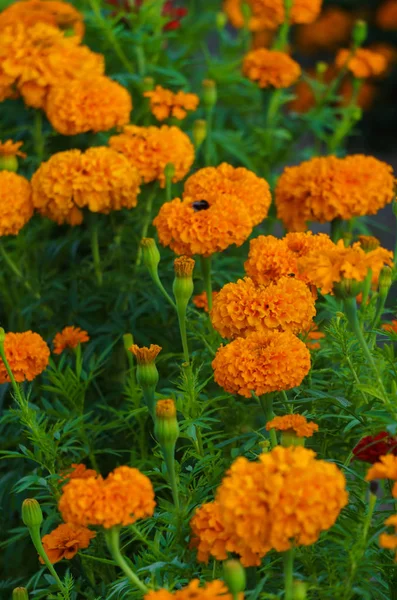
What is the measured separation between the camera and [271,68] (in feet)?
9.15

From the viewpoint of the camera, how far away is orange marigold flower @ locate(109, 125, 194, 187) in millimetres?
2238

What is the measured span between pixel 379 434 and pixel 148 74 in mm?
1796

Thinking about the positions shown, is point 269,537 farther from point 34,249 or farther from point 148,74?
point 148,74

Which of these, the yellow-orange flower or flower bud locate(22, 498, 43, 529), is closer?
flower bud locate(22, 498, 43, 529)

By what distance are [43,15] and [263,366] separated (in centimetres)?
178

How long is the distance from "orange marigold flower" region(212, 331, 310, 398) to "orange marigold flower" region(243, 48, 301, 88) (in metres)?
1.40

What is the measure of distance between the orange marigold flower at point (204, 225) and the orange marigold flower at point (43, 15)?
1100 mm

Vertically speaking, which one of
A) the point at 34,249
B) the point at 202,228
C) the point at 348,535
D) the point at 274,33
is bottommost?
the point at 274,33

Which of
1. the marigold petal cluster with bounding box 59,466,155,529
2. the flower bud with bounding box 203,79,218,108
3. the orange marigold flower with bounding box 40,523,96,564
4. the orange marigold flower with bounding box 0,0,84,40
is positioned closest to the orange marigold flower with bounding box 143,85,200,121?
the flower bud with bounding box 203,79,218,108

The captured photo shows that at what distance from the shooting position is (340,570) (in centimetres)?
145

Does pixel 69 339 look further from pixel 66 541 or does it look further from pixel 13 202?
pixel 66 541

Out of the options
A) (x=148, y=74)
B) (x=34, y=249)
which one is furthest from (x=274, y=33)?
(x=34, y=249)

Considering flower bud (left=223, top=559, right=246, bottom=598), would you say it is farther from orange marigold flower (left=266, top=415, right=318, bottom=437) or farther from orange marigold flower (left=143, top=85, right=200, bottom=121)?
orange marigold flower (left=143, top=85, right=200, bottom=121)

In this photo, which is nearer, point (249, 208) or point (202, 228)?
point (202, 228)
